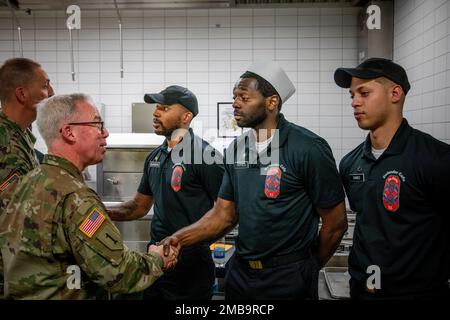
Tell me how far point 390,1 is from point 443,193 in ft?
7.01

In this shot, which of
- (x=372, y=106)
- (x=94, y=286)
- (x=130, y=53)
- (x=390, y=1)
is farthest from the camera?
(x=130, y=53)

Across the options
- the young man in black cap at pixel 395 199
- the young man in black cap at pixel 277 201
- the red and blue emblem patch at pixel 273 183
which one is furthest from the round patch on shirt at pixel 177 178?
the young man in black cap at pixel 395 199

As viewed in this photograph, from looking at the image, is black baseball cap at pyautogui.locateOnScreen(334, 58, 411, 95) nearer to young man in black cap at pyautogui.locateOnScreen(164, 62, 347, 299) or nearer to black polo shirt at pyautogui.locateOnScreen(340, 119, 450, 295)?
black polo shirt at pyautogui.locateOnScreen(340, 119, 450, 295)

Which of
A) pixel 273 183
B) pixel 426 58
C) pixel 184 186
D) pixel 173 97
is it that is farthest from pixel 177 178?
pixel 426 58

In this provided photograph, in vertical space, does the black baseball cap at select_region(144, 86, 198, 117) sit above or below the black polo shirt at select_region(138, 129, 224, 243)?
above

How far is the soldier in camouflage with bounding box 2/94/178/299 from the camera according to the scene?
1.12m

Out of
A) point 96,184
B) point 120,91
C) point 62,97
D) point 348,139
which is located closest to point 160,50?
point 120,91

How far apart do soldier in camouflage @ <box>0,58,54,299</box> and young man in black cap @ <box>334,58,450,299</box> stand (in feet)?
5.08

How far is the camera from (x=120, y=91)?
12.3ft

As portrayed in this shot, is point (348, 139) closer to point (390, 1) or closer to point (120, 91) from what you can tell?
point (390, 1)

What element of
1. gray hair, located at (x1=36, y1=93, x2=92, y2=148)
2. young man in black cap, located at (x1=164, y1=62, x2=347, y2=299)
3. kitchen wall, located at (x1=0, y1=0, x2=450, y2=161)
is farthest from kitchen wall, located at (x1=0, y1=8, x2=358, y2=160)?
gray hair, located at (x1=36, y1=93, x2=92, y2=148)

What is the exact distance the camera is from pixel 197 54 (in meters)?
3.71

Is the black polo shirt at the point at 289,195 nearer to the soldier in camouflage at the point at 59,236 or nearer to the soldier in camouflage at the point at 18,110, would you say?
the soldier in camouflage at the point at 59,236

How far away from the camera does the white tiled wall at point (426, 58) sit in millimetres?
2328
